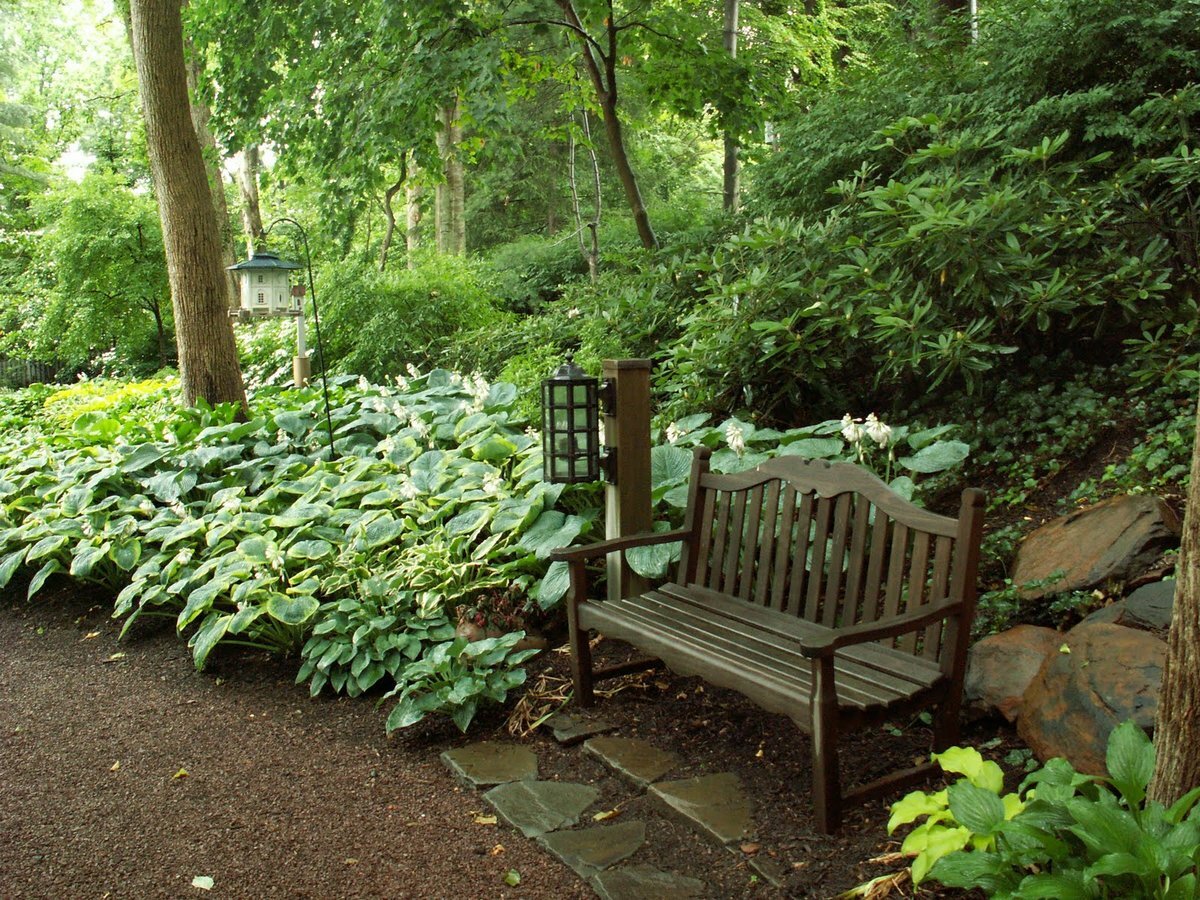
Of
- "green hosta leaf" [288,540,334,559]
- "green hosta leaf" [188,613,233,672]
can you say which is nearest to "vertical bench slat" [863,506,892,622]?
"green hosta leaf" [288,540,334,559]

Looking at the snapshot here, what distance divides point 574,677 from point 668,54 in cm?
629

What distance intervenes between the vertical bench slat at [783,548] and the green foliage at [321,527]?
94 centimetres

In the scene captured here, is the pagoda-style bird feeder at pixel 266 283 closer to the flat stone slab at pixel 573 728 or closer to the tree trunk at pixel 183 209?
the tree trunk at pixel 183 209

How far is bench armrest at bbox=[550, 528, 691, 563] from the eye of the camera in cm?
336

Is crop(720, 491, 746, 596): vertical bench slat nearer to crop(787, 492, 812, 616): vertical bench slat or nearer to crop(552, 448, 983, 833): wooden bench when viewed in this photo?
crop(552, 448, 983, 833): wooden bench

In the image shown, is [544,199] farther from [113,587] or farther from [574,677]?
[574,677]

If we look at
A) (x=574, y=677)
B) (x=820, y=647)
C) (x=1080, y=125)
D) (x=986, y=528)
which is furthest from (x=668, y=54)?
(x=820, y=647)

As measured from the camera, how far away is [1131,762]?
194 cm

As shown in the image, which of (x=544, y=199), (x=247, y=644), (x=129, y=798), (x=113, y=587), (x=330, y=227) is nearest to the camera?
(x=129, y=798)

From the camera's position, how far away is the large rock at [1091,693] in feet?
7.95

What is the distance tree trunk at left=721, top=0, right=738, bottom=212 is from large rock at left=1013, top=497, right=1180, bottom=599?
18.9 ft

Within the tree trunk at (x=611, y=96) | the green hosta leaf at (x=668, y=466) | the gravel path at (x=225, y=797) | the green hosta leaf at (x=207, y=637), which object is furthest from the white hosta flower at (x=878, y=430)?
the tree trunk at (x=611, y=96)

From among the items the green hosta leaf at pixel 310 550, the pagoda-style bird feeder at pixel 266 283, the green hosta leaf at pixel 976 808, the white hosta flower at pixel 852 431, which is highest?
the pagoda-style bird feeder at pixel 266 283

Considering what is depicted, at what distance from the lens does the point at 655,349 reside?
243 inches
